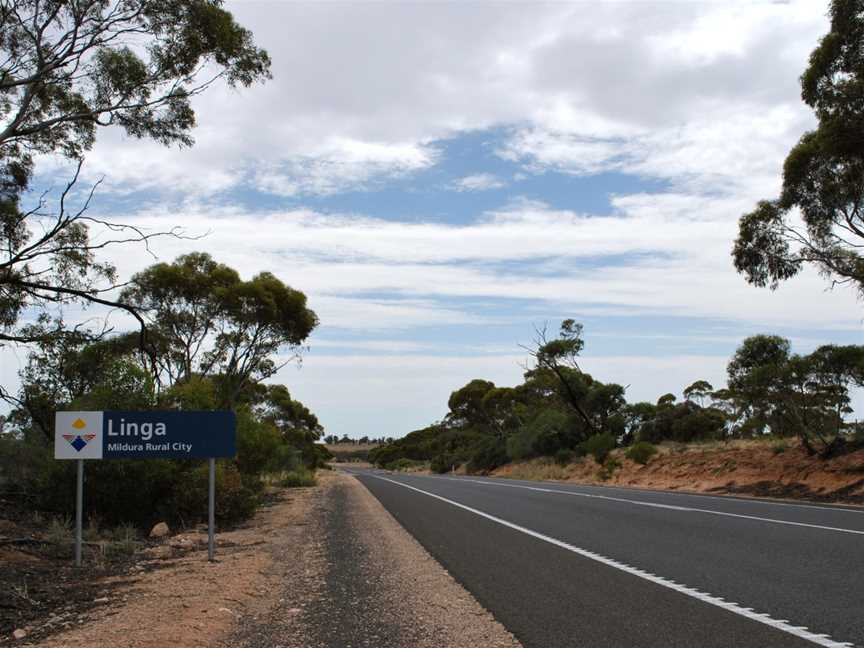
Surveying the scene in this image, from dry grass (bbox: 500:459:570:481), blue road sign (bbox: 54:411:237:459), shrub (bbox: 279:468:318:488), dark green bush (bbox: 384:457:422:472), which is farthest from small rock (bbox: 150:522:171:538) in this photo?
dark green bush (bbox: 384:457:422:472)

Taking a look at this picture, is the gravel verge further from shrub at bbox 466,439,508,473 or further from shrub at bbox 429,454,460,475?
shrub at bbox 429,454,460,475

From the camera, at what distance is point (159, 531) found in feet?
46.9

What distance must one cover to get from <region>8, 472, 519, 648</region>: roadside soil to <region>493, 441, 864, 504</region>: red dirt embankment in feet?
45.7

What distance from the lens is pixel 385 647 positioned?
18.3ft

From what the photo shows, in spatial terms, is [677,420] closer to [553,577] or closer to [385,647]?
[553,577]

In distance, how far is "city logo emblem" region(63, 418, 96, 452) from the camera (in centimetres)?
1039

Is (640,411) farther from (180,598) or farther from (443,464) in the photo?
(180,598)

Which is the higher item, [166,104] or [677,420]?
[166,104]

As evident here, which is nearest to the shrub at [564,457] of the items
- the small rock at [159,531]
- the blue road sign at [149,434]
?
the small rock at [159,531]

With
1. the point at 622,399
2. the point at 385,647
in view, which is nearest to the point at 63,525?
the point at 385,647

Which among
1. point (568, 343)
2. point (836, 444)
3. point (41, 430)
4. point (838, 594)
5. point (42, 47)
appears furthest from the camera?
point (568, 343)

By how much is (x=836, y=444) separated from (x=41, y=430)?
21.6 metres

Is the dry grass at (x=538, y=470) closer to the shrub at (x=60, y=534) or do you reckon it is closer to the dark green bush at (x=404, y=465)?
the shrub at (x=60, y=534)

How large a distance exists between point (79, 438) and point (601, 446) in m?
34.6
